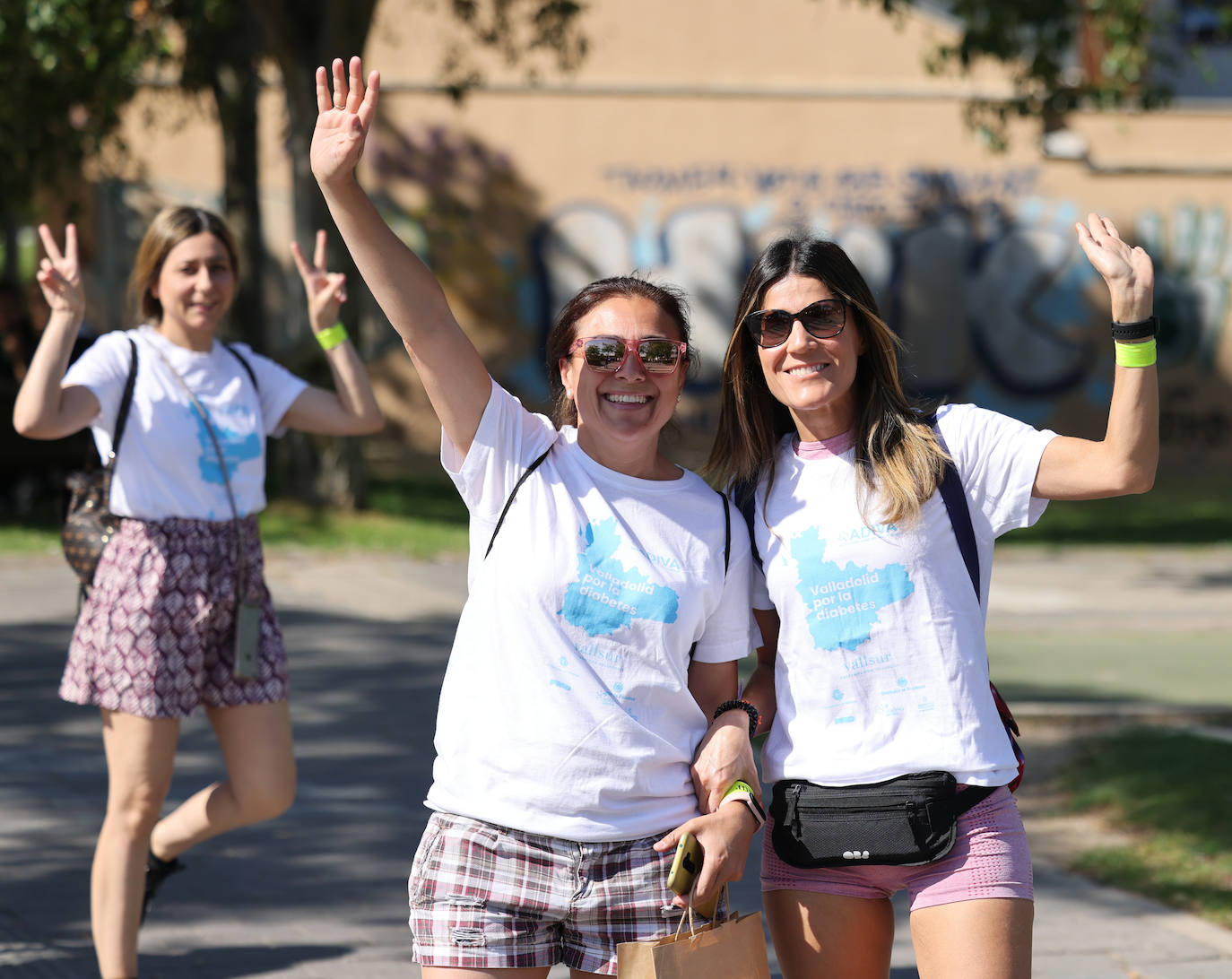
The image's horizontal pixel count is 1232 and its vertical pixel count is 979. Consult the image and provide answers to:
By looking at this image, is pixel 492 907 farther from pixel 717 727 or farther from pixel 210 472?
pixel 210 472

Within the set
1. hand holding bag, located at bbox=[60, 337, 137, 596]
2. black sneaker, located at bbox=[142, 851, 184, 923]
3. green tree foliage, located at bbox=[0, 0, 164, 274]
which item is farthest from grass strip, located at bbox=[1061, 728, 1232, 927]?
green tree foliage, located at bbox=[0, 0, 164, 274]

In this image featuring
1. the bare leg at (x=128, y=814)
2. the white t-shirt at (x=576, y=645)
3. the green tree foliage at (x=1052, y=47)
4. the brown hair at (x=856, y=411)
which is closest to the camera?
the white t-shirt at (x=576, y=645)

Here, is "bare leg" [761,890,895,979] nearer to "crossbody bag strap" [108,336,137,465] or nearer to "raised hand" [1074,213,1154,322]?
"raised hand" [1074,213,1154,322]

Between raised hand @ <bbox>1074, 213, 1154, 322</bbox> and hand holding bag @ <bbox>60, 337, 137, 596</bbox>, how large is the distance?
8.23ft

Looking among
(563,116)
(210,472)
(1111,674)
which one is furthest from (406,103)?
(210,472)

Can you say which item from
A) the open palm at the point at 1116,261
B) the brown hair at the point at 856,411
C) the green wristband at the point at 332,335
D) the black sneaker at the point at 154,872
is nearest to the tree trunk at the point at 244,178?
the green wristband at the point at 332,335

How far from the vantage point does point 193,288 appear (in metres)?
4.15

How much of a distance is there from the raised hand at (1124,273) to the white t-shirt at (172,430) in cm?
233

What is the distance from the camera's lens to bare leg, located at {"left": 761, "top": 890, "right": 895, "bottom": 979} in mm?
2814

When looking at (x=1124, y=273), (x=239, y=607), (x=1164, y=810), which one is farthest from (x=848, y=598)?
(x=1164, y=810)

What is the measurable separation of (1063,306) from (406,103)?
347 inches

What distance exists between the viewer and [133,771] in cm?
398

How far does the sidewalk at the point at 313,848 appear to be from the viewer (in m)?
4.43

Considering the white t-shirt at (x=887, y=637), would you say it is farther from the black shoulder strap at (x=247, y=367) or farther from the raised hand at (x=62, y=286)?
the raised hand at (x=62, y=286)
